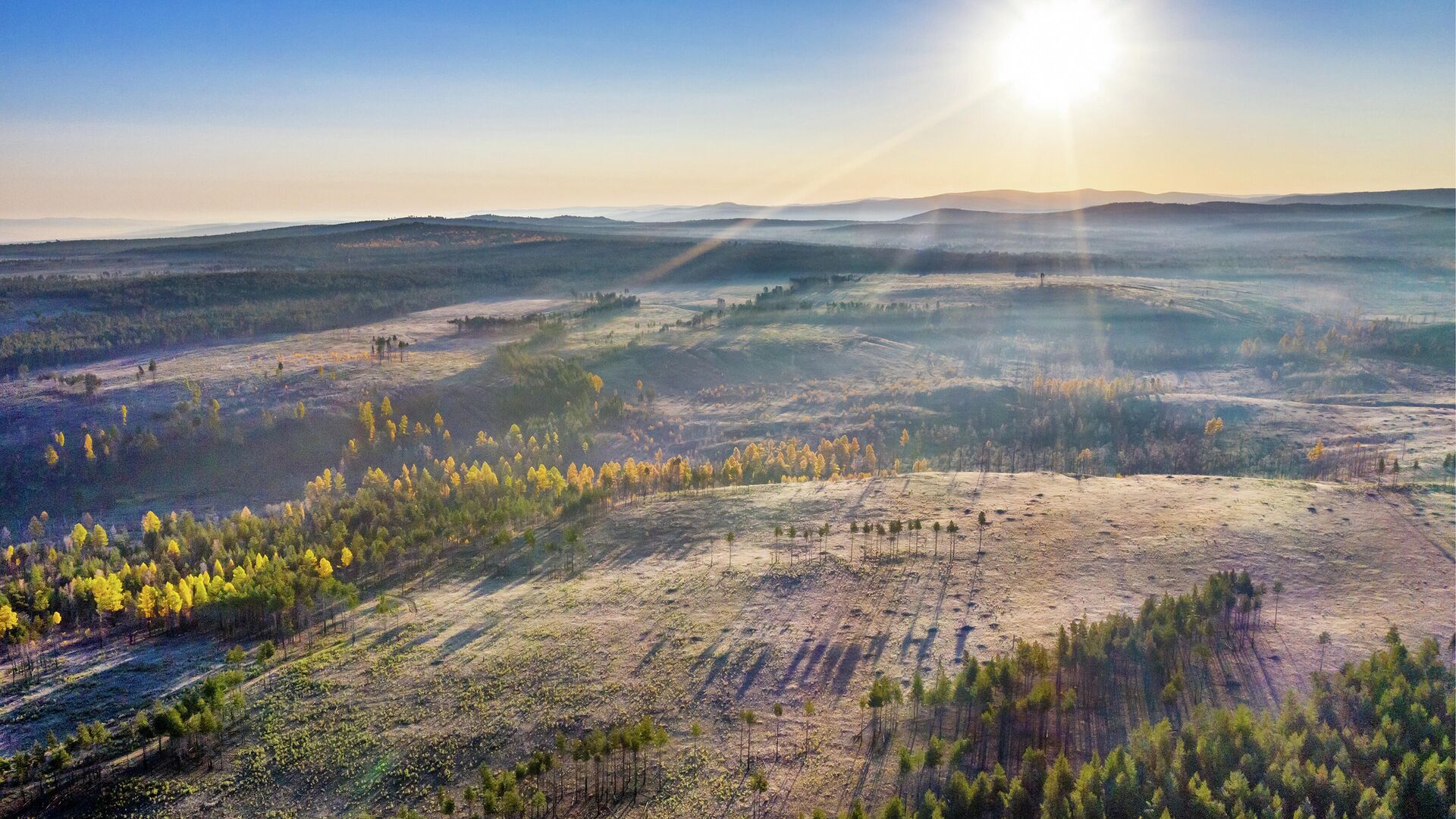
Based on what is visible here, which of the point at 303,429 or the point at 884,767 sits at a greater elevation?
the point at 303,429

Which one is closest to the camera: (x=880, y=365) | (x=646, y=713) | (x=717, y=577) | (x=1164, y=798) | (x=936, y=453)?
(x=1164, y=798)

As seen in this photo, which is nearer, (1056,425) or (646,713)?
(646,713)

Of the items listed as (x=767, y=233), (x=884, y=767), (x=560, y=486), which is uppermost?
(x=767, y=233)

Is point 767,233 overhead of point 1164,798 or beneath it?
overhead

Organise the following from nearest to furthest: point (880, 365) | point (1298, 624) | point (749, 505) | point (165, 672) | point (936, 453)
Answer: point (165, 672)
point (1298, 624)
point (749, 505)
point (936, 453)
point (880, 365)

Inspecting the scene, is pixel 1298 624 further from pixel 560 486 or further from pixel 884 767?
pixel 560 486

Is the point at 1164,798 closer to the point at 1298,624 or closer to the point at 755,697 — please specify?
the point at 755,697


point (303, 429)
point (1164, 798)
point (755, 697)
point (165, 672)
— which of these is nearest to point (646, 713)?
point (755, 697)

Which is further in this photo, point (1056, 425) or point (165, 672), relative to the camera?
point (1056, 425)

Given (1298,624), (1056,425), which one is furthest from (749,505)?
(1056,425)
